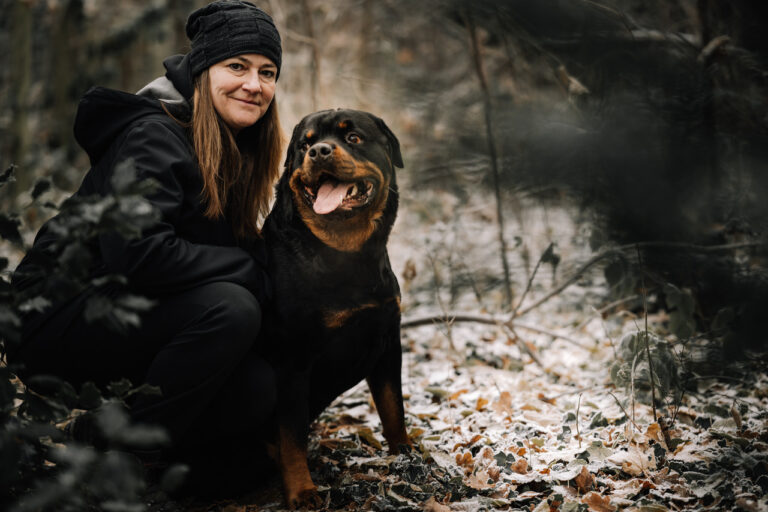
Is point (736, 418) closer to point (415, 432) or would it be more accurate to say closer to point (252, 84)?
point (415, 432)

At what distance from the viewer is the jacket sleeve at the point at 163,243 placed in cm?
205

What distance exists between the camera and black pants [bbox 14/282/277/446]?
2.14 metres

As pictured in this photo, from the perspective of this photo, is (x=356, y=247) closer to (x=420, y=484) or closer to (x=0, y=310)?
(x=420, y=484)

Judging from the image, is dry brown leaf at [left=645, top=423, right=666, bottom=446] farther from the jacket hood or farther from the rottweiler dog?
the jacket hood

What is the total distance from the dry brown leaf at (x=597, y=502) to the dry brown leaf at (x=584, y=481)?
0.32ft

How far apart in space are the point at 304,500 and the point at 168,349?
831mm

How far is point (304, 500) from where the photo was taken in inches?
93.5

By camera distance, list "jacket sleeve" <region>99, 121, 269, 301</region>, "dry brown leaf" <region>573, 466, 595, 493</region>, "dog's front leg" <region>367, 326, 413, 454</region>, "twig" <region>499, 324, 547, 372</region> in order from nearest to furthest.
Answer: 1. "jacket sleeve" <region>99, 121, 269, 301</region>
2. "dry brown leaf" <region>573, 466, 595, 493</region>
3. "dog's front leg" <region>367, 326, 413, 454</region>
4. "twig" <region>499, 324, 547, 372</region>

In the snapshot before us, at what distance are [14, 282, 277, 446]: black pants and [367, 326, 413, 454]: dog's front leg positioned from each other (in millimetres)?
703

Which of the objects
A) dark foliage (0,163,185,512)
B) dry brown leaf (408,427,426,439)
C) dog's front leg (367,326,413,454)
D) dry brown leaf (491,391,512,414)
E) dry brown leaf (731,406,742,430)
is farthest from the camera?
dry brown leaf (491,391,512,414)

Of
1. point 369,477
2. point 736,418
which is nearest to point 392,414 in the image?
point 369,477

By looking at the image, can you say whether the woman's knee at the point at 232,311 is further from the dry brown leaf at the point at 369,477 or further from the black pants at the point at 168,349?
the dry brown leaf at the point at 369,477

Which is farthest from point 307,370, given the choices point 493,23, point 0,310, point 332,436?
point 493,23

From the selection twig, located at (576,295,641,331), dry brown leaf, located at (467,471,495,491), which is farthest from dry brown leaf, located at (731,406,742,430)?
dry brown leaf, located at (467,471,495,491)
